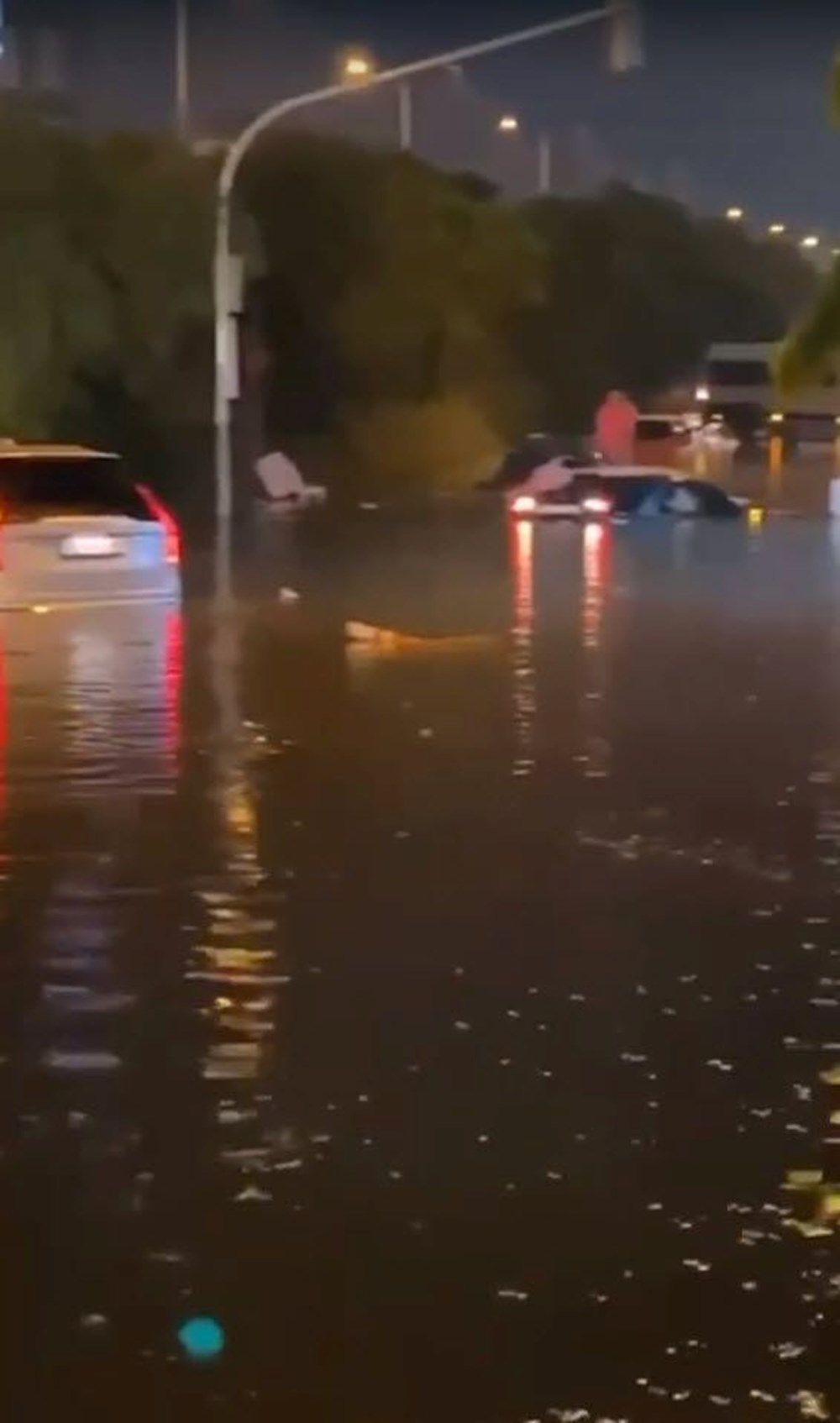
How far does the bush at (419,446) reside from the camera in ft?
191

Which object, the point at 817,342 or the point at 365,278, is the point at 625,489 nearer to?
the point at 365,278

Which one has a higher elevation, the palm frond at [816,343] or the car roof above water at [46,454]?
the palm frond at [816,343]

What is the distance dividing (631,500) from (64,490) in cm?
2265

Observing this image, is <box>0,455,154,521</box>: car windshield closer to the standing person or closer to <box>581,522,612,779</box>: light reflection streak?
<box>581,522,612,779</box>: light reflection streak

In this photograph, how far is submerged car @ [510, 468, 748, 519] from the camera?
154ft

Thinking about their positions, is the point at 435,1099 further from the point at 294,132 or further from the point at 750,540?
the point at 294,132

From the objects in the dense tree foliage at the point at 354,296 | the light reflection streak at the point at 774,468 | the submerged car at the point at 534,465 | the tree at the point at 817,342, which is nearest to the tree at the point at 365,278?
the dense tree foliage at the point at 354,296

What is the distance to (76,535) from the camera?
25531mm

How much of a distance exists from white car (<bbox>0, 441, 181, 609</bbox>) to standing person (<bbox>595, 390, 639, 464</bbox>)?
42.0 meters

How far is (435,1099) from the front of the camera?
27.6 ft

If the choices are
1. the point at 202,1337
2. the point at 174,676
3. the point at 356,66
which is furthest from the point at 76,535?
the point at 356,66

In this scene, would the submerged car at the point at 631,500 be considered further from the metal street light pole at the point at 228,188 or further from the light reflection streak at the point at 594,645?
the metal street light pole at the point at 228,188

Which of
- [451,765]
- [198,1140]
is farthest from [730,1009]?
[451,765]

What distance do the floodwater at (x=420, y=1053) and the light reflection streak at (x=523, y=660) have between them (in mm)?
98
